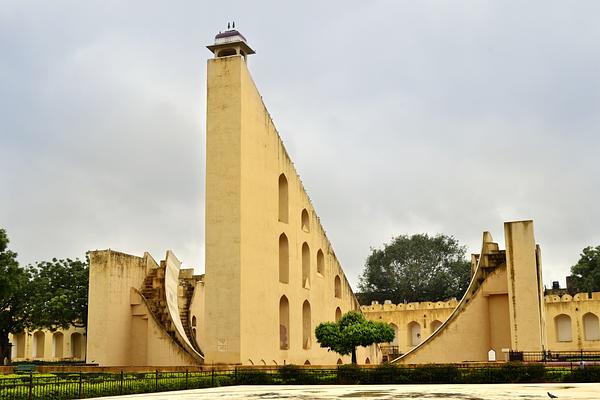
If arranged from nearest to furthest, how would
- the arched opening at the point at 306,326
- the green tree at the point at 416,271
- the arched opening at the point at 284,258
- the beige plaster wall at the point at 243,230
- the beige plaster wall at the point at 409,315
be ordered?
the beige plaster wall at the point at 243,230
the arched opening at the point at 284,258
the arched opening at the point at 306,326
the beige plaster wall at the point at 409,315
the green tree at the point at 416,271

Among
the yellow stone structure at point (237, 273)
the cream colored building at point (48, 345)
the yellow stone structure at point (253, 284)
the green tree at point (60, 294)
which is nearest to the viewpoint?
the yellow stone structure at point (237, 273)

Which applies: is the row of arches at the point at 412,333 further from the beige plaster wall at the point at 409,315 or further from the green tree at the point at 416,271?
the green tree at the point at 416,271

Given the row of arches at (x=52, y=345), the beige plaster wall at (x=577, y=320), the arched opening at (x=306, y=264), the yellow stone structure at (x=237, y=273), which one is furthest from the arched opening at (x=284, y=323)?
the row of arches at (x=52, y=345)

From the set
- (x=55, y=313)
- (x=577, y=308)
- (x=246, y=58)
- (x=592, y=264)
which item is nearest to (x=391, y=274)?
(x=592, y=264)

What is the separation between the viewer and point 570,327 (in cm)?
3775

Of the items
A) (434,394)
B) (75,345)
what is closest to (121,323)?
(434,394)

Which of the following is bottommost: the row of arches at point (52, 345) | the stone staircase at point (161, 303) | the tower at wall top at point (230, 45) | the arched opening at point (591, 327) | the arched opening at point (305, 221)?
the row of arches at point (52, 345)

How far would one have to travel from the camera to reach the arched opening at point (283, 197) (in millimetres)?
24500

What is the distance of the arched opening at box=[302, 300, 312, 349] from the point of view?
2545 centimetres

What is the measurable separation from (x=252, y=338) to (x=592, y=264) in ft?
108

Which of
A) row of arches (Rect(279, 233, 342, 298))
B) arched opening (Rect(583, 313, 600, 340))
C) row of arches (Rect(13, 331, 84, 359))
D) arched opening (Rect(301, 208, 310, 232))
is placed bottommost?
row of arches (Rect(13, 331, 84, 359))

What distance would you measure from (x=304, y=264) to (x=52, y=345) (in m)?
26.0

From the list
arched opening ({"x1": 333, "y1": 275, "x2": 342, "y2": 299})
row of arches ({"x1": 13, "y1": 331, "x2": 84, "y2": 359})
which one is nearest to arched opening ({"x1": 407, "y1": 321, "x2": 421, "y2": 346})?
arched opening ({"x1": 333, "y1": 275, "x2": 342, "y2": 299})

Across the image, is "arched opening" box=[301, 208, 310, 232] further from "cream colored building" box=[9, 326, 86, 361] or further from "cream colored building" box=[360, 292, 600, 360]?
"cream colored building" box=[9, 326, 86, 361]
